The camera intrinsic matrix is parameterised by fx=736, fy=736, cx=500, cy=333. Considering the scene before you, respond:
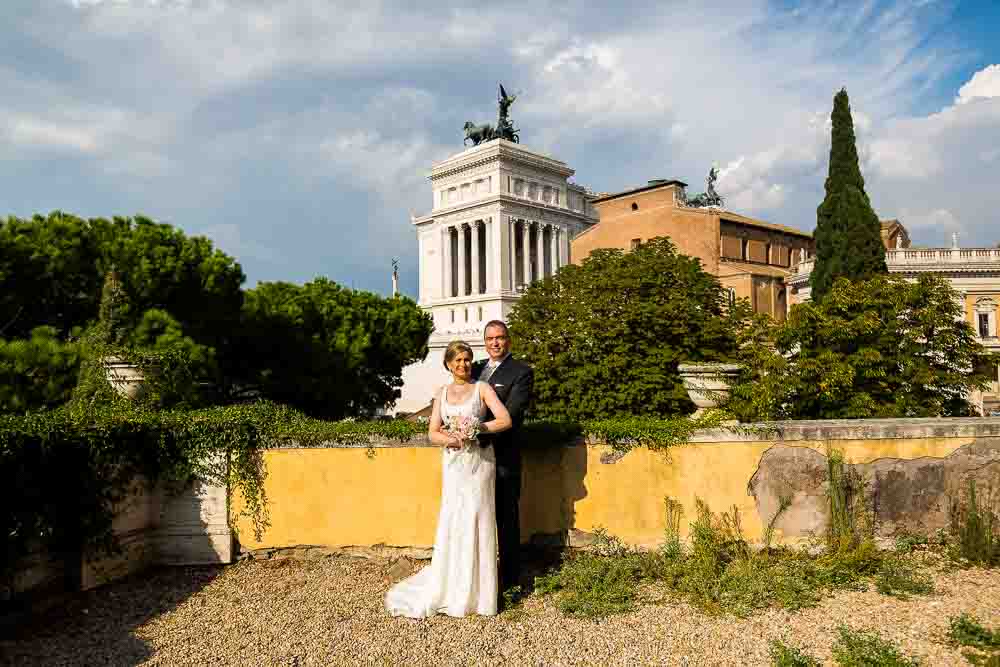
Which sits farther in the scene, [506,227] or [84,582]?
[506,227]

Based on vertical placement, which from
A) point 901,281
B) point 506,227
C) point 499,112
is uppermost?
point 499,112

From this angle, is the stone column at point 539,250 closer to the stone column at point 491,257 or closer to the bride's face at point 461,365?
the stone column at point 491,257

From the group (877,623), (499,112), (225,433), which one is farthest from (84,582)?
(499,112)

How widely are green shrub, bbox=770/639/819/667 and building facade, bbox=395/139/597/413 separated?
175 feet

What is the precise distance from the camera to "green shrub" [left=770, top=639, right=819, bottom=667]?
15.3ft

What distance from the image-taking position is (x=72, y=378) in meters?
15.3

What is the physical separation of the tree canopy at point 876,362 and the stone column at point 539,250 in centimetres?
5442

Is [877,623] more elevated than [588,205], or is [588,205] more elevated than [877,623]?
[588,205]

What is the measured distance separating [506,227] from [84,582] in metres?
57.6

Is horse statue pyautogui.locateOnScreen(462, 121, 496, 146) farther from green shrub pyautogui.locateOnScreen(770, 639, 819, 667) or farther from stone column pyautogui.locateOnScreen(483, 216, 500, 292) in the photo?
green shrub pyautogui.locateOnScreen(770, 639, 819, 667)

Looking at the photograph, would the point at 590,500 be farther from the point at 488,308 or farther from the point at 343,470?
the point at 488,308

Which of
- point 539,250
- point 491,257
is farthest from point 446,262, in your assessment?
point 539,250

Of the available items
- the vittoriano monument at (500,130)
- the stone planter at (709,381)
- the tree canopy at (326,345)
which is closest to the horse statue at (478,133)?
the vittoriano monument at (500,130)

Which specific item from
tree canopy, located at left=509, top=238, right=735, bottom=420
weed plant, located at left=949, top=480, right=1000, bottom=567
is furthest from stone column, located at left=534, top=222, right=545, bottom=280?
weed plant, located at left=949, top=480, right=1000, bottom=567
